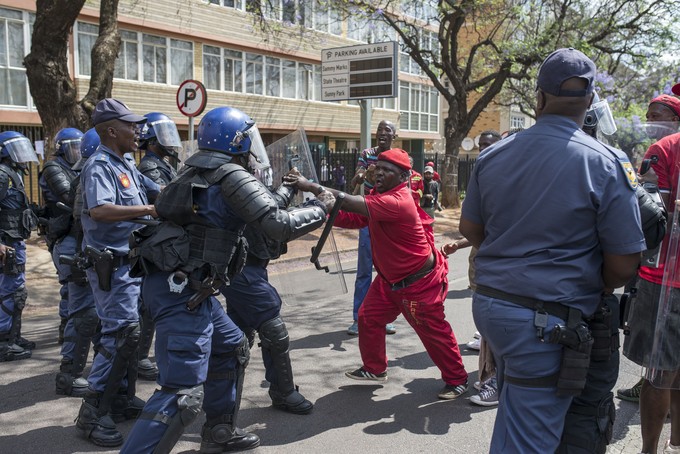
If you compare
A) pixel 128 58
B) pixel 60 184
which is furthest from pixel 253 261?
pixel 128 58

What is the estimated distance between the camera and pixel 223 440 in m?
3.61

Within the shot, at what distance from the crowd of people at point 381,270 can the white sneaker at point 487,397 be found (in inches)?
0.4

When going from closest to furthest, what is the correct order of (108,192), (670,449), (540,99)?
(540,99)
(670,449)
(108,192)

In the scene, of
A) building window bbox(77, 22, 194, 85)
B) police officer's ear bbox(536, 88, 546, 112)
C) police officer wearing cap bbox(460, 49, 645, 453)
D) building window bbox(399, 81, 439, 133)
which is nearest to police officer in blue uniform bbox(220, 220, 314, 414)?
police officer wearing cap bbox(460, 49, 645, 453)

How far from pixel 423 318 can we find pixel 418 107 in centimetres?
3049

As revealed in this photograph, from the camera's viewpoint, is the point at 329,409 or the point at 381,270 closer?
the point at 329,409

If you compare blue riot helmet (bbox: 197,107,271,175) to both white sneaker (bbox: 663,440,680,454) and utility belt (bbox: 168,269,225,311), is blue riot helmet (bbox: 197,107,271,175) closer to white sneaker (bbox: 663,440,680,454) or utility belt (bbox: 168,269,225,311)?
utility belt (bbox: 168,269,225,311)

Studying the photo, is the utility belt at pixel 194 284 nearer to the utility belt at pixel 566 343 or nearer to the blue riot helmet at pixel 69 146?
the utility belt at pixel 566 343

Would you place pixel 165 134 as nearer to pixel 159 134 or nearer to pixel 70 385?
pixel 159 134

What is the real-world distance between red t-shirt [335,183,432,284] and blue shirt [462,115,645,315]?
5.88ft

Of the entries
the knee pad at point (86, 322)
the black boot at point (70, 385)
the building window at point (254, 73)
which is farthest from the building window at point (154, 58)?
the black boot at point (70, 385)

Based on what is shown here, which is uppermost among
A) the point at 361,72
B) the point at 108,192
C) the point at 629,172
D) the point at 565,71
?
the point at 361,72

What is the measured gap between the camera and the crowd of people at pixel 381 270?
2.39m

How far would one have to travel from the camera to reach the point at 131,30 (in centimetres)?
1927
